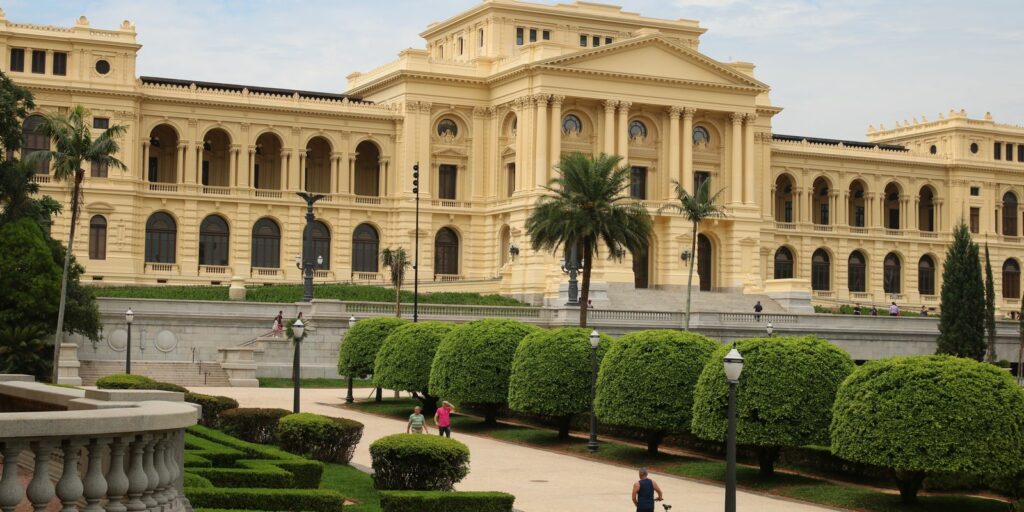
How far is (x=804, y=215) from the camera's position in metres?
106

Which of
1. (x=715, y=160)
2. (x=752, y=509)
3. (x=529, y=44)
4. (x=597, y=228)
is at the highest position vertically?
(x=529, y=44)

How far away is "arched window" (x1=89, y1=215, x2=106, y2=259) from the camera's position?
82938mm

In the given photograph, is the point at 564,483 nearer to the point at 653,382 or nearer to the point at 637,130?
the point at 653,382

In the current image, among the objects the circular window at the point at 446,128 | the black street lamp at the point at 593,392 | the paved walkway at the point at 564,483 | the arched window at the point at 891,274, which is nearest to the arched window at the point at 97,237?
the circular window at the point at 446,128

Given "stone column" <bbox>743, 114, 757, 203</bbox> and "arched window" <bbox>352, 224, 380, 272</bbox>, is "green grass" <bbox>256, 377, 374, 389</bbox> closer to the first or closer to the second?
"arched window" <bbox>352, 224, 380, 272</bbox>

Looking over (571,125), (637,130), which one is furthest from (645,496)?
(637,130)

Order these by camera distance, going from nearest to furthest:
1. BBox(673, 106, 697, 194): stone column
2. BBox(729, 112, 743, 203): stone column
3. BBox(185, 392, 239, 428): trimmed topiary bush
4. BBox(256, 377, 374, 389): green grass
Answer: BBox(185, 392, 239, 428): trimmed topiary bush, BBox(256, 377, 374, 389): green grass, BBox(673, 106, 697, 194): stone column, BBox(729, 112, 743, 203): stone column

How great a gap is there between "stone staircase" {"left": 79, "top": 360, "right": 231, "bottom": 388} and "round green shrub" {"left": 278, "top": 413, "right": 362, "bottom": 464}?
2618 cm

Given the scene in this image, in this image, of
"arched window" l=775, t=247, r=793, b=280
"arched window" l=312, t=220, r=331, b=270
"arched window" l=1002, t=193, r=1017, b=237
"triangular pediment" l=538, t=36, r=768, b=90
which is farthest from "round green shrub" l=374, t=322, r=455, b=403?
"arched window" l=1002, t=193, r=1017, b=237

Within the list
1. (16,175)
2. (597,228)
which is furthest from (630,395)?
(16,175)

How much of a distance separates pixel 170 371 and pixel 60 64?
29092mm

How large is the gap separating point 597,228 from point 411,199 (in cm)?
2893

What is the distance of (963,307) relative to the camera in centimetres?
6919

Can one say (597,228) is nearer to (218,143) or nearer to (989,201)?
(218,143)
